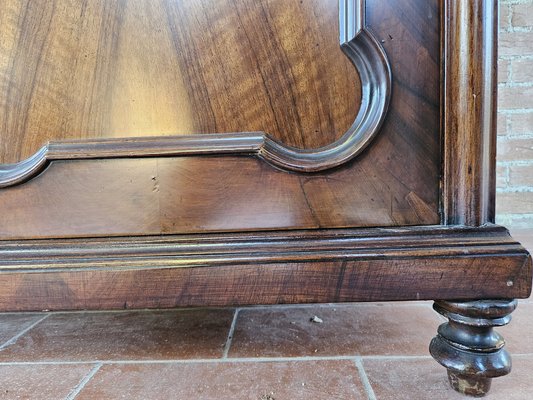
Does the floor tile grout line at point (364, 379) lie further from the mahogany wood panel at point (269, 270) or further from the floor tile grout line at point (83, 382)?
the floor tile grout line at point (83, 382)

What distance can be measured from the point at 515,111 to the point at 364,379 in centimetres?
120

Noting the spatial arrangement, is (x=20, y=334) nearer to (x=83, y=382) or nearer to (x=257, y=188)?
(x=83, y=382)

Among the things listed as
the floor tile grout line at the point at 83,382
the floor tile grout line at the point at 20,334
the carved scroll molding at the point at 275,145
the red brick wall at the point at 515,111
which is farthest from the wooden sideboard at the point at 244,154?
the red brick wall at the point at 515,111

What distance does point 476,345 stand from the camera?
1.23ft

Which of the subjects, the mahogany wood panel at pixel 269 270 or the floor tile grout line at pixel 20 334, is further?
the floor tile grout line at pixel 20 334

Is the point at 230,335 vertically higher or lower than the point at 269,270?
lower

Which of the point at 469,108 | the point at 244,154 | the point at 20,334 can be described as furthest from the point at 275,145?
the point at 20,334

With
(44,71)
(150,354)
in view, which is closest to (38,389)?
(150,354)

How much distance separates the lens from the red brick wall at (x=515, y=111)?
1242 mm

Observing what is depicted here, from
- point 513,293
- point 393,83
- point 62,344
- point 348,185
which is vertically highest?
point 393,83

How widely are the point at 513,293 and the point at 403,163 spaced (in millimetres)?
163

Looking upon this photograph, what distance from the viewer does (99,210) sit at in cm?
41

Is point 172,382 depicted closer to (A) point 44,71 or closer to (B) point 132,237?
(B) point 132,237

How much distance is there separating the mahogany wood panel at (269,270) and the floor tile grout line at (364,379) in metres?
0.11
